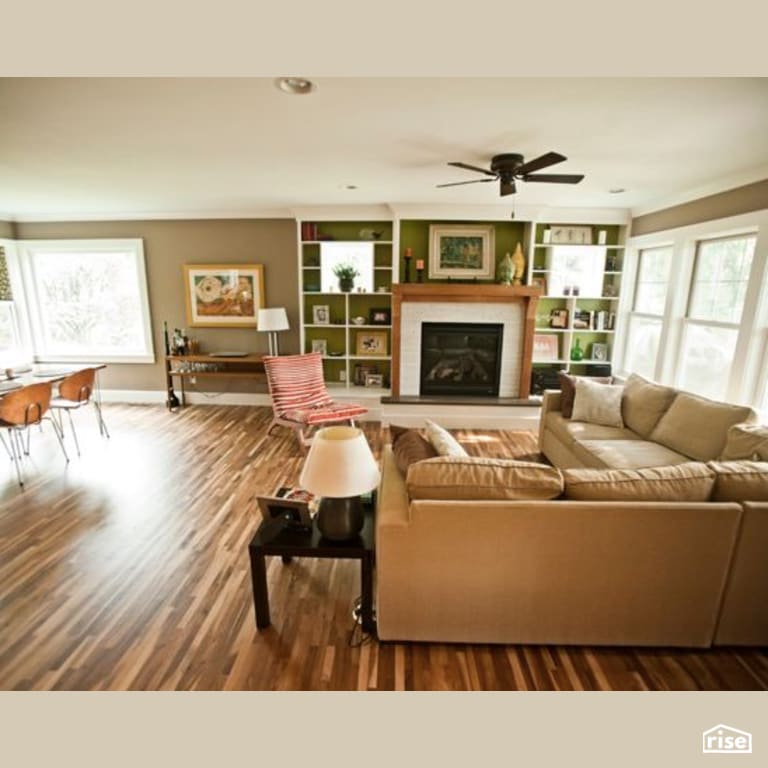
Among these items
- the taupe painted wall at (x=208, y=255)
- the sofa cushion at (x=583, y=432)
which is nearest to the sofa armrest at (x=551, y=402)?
the sofa cushion at (x=583, y=432)

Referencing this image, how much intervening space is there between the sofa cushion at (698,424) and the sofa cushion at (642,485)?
3.82 ft

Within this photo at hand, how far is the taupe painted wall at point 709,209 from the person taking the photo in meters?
3.07

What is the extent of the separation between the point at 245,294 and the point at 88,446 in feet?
8.06

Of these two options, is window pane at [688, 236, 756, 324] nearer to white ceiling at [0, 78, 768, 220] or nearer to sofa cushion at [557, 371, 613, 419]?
white ceiling at [0, 78, 768, 220]

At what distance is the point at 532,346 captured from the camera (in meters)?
4.72

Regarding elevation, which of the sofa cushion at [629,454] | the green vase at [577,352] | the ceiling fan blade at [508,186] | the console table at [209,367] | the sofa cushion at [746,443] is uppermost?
the ceiling fan blade at [508,186]

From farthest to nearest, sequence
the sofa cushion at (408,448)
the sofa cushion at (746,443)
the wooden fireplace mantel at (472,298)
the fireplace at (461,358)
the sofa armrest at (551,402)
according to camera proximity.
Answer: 1. the fireplace at (461,358)
2. the wooden fireplace mantel at (472,298)
3. the sofa armrest at (551,402)
4. the sofa cushion at (746,443)
5. the sofa cushion at (408,448)

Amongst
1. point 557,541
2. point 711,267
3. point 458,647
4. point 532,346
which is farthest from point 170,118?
point 711,267

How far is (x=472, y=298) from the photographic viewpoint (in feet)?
15.2

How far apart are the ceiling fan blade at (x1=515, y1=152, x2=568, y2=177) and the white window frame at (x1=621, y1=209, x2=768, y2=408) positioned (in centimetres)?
183

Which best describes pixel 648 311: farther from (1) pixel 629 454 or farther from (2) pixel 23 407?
(2) pixel 23 407

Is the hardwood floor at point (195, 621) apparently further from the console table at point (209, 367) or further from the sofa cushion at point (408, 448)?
the console table at point (209, 367)

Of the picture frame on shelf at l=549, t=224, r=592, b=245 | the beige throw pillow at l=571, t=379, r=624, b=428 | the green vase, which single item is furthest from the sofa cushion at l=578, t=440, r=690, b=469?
the picture frame on shelf at l=549, t=224, r=592, b=245

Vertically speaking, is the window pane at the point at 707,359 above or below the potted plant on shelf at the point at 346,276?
below
